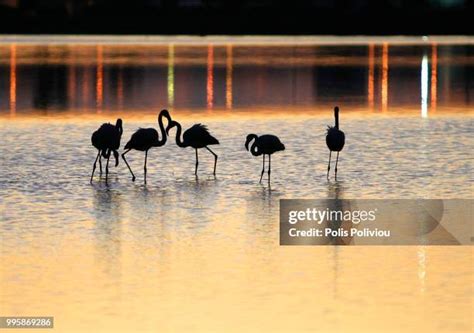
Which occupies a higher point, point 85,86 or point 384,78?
point 384,78

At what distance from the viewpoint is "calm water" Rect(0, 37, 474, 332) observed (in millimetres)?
9906

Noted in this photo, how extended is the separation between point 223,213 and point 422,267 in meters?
2.89

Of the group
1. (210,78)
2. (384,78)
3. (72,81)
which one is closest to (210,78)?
(210,78)

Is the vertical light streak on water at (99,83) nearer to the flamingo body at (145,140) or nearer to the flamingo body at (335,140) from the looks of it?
the flamingo body at (145,140)

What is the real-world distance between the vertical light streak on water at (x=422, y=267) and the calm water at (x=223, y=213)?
1.2 inches

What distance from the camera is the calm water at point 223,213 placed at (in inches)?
390

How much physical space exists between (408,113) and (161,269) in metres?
13.8

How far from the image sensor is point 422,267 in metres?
11.3

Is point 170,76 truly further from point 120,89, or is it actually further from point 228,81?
point 120,89

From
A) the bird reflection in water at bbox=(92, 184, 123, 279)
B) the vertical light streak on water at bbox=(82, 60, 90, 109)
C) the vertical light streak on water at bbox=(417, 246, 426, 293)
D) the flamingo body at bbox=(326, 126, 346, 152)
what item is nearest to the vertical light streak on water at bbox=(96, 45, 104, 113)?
the vertical light streak on water at bbox=(82, 60, 90, 109)

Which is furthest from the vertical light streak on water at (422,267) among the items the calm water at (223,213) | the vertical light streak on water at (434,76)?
the vertical light streak on water at (434,76)

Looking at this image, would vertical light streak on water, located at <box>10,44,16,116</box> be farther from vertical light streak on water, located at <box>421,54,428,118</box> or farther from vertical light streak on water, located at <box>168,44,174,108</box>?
vertical light streak on water, located at <box>421,54,428,118</box>

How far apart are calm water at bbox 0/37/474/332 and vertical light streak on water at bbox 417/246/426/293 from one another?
1.2 inches
